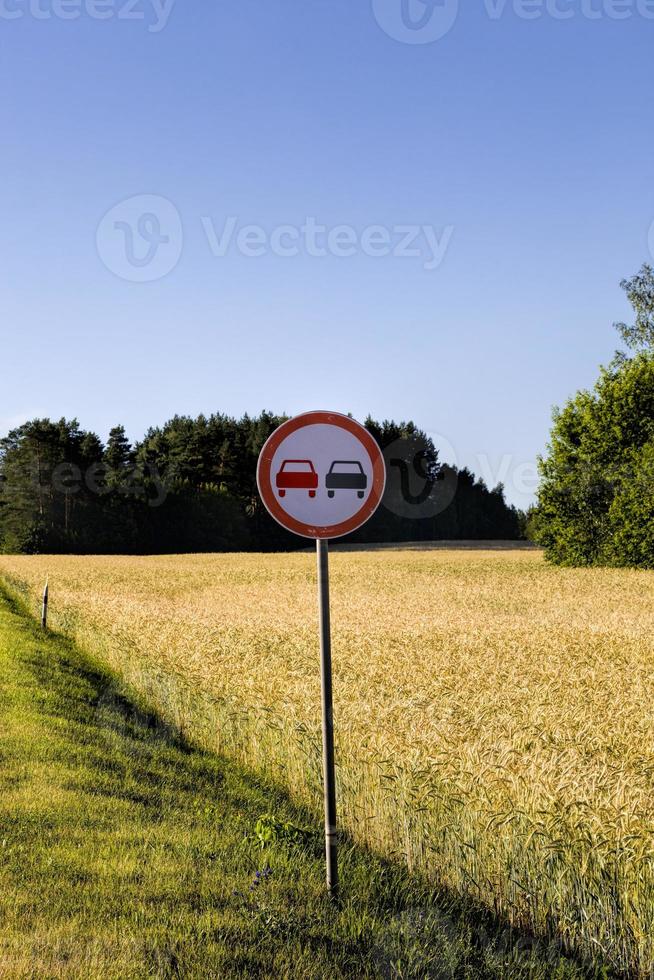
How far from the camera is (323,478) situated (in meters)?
6.00

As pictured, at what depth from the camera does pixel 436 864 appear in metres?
6.09

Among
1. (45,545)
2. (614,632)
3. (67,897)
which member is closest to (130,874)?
(67,897)

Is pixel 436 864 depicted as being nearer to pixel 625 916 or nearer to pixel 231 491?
pixel 625 916

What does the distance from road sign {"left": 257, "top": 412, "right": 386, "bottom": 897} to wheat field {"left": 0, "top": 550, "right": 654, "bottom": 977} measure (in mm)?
1116

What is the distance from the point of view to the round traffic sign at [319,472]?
19.5 ft

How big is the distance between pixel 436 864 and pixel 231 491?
72.2 meters

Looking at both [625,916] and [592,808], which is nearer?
[625,916]

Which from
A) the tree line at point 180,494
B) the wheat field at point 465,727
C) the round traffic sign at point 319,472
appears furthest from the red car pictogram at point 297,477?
the tree line at point 180,494

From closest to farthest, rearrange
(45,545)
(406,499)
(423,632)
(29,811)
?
(29,811)
(423,632)
(45,545)
(406,499)

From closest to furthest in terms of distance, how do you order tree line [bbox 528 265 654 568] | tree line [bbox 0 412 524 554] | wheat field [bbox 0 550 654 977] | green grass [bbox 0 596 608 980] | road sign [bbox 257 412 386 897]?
green grass [bbox 0 596 608 980]
wheat field [bbox 0 550 654 977]
road sign [bbox 257 412 386 897]
tree line [bbox 528 265 654 568]
tree line [bbox 0 412 524 554]

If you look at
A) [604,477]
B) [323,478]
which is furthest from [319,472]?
[604,477]

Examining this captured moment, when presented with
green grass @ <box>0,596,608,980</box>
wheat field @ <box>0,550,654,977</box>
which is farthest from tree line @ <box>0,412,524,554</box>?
green grass @ <box>0,596,608,980</box>

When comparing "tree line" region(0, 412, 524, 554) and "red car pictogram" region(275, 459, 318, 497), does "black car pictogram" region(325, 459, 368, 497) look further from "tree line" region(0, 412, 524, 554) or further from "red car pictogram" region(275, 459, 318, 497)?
"tree line" region(0, 412, 524, 554)

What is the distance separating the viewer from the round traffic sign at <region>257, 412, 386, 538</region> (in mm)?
5940
